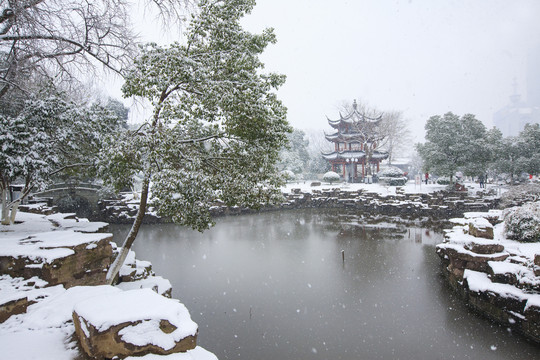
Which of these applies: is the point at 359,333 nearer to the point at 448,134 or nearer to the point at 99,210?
the point at 99,210

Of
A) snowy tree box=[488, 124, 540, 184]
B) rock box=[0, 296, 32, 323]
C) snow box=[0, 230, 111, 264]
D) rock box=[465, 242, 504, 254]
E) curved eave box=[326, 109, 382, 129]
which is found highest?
curved eave box=[326, 109, 382, 129]

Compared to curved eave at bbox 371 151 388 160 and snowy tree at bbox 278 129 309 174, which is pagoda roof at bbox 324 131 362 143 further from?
snowy tree at bbox 278 129 309 174

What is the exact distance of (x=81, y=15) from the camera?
6105 mm

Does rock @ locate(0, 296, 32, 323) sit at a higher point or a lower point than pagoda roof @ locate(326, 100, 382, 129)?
lower

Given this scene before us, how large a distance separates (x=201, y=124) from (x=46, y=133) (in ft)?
10.6

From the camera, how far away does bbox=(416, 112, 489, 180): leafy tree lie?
2106 cm

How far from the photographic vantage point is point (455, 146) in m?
21.2

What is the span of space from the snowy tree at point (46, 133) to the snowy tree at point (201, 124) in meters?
1.30

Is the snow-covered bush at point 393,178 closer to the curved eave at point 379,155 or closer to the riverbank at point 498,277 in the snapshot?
the curved eave at point 379,155

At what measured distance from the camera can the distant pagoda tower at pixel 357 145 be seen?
3234cm

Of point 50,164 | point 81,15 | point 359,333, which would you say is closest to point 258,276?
point 359,333

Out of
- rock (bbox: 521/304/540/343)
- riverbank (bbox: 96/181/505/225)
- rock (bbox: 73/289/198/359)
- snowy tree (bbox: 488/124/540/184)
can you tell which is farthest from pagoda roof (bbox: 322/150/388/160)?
rock (bbox: 73/289/198/359)

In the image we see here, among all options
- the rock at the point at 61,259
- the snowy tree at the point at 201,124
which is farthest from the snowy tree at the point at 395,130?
the rock at the point at 61,259

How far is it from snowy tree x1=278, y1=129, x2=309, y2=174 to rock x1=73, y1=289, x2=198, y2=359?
105 ft
